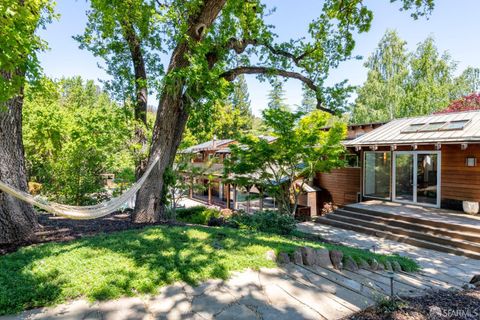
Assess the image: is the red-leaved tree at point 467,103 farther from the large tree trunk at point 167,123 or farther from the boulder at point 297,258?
the boulder at point 297,258

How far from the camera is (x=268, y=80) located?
8.84 meters

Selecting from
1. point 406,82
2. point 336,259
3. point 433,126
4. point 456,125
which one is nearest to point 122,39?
point 336,259

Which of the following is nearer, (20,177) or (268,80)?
(20,177)

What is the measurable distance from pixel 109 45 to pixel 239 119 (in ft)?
80.3

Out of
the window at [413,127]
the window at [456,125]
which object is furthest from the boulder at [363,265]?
the window at [413,127]

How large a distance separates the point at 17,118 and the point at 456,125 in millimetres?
11962

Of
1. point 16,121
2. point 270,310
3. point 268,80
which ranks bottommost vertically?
point 270,310

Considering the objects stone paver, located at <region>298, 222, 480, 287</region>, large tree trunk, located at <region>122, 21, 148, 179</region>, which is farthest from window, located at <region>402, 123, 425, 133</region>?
large tree trunk, located at <region>122, 21, 148, 179</region>

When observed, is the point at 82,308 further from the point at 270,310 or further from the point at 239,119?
the point at 239,119

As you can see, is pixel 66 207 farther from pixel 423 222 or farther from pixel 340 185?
pixel 340 185

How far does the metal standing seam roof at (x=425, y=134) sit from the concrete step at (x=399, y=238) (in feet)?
10.6

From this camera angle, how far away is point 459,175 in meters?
8.67

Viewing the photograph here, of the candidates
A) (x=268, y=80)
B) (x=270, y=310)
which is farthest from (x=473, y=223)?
(x=270, y=310)

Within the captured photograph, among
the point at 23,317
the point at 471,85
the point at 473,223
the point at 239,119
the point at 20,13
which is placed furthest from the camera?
the point at 239,119
